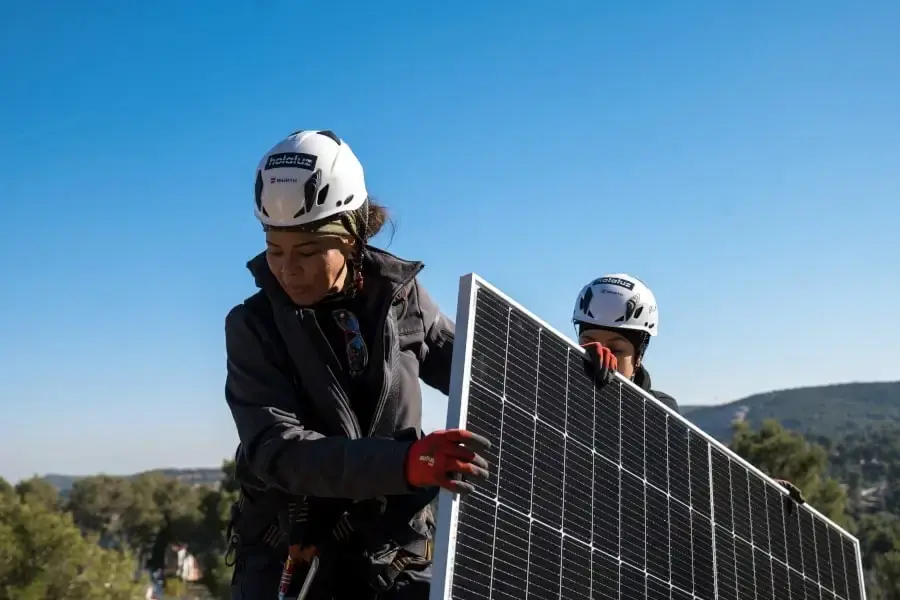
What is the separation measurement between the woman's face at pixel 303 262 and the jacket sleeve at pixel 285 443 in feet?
0.97

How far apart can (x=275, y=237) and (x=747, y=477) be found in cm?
533

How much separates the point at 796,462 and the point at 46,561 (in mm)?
44096

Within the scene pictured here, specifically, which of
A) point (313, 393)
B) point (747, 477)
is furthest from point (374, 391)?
point (747, 477)

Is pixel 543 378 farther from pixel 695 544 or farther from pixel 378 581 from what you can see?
pixel 695 544

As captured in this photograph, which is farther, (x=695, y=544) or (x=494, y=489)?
(x=695, y=544)

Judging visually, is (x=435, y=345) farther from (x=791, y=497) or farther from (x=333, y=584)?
(x=791, y=497)

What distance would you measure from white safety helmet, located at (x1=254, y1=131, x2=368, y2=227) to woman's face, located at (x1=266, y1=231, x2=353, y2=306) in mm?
103

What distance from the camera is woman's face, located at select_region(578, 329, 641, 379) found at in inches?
394

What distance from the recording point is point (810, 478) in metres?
53.6

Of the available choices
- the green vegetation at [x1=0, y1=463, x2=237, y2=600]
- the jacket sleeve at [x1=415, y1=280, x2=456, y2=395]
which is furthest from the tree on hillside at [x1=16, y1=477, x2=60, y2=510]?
the jacket sleeve at [x1=415, y1=280, x2=456, y2=395]

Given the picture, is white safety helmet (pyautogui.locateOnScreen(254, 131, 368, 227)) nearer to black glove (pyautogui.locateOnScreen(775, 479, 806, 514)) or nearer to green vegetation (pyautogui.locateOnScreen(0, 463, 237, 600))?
black glove (pyautogui.locateOnScreen(775, 479, 806, 514))

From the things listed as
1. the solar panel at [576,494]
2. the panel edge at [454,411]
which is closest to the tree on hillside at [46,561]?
the solar panel at [576,494]

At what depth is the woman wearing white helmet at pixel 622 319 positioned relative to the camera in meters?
10.2

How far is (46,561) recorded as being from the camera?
54344 millimetres
